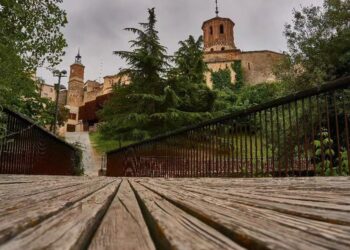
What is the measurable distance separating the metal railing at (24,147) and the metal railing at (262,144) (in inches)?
79.6

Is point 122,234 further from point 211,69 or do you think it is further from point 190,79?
point 211,69

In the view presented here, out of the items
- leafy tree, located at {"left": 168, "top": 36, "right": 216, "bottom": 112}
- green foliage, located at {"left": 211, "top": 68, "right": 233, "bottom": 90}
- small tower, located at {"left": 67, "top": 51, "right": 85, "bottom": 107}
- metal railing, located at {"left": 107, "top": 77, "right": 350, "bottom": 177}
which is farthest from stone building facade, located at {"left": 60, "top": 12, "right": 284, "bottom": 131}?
metal railing, located at {"left": 107, "top": 77, "right": 350, "bottom": 177}

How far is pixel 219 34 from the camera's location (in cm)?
5078

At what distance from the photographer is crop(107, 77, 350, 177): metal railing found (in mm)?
3018

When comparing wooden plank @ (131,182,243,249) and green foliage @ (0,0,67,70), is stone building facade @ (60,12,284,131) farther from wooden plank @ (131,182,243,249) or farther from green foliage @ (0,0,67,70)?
wooden plank @ (131,182,243,249)

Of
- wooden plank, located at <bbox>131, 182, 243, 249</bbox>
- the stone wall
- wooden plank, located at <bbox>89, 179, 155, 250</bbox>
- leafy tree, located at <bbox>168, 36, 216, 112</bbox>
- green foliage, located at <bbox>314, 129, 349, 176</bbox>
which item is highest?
the stone wall

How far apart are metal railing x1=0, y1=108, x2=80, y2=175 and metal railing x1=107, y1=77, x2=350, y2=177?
2.02m

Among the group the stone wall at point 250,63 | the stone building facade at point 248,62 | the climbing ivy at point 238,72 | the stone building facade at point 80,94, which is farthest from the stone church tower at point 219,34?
the stone building facade at point 80,94

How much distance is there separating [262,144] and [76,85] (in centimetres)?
6008

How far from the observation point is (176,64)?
23.9 meters

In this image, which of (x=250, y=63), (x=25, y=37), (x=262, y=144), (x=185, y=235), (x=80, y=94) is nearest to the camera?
(x=185, y=235)

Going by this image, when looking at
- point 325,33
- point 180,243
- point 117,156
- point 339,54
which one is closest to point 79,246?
point 180,243

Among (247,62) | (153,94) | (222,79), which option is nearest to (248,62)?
(247,62)

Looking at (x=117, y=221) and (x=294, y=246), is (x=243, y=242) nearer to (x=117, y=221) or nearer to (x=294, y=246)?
(x=294, y=246)
